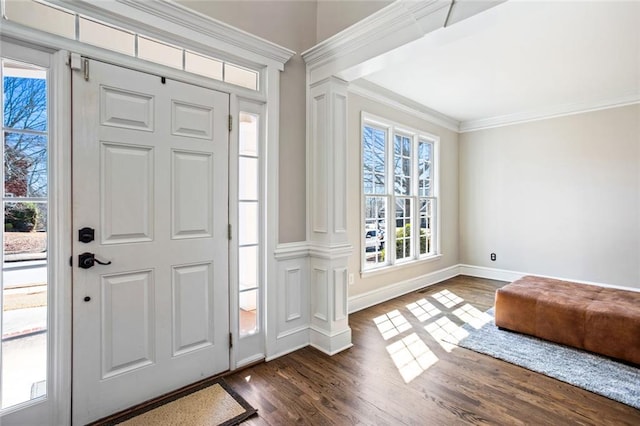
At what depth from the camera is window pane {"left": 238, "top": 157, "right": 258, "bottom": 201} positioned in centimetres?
246

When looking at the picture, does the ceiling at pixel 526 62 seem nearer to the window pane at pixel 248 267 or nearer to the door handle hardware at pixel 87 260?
the window pane at pixel 248 267

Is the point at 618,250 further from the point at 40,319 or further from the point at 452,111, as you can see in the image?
the point at 40,319

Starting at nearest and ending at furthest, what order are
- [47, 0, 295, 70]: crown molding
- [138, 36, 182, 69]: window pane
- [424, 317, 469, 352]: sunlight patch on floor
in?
1. [47, 0, 295, 70]: crown molding
2. [138, 36, 182, 69]: window pane
3. [424, 317, 469, 352]: sunlight patch on floor

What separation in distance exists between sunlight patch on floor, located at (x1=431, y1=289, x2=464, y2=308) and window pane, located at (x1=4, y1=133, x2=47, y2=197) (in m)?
4.12

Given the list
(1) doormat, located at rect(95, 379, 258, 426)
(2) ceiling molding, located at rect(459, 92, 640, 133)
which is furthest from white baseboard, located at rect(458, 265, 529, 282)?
(1) doormat, located at rect(95, 379, 258, 426)

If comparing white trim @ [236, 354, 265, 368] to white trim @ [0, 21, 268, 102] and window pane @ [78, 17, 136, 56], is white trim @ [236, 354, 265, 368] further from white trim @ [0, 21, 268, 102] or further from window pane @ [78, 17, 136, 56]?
window pane @ [78, 17, 136, 56]

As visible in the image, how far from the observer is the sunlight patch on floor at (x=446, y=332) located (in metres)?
2.88

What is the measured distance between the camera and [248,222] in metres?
2.51

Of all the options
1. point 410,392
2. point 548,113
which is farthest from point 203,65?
point 548,113

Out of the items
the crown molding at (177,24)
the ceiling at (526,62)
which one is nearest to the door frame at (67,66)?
the crown molding at (177,24)

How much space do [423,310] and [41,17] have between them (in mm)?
4147

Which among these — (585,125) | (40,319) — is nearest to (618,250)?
(585,125)

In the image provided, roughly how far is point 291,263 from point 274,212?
1.60 ft

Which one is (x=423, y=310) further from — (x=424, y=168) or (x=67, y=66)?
(x=67, y=66)
